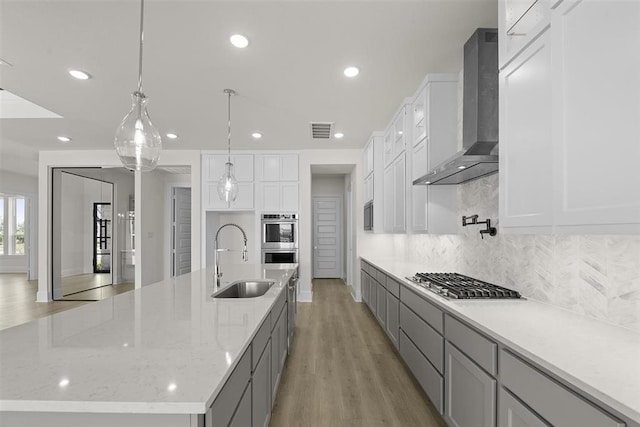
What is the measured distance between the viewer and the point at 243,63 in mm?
2809

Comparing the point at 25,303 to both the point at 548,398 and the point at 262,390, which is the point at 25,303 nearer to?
the point at 262,390

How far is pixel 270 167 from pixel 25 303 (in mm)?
5175

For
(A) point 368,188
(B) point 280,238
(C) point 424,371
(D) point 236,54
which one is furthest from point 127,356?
(B) point 280,238

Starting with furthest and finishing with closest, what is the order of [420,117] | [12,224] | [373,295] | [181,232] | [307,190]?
[12,224] → [181,232] → [307,190] → [373,295] → [420,117]

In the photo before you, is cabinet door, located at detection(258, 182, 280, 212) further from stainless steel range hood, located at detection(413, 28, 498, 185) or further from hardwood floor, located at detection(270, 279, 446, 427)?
stainless steel range hood, located at detection(413, 28, 498, 185)


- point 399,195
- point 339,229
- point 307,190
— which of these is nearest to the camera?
point 399,195

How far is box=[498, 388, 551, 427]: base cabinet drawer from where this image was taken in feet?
3.81

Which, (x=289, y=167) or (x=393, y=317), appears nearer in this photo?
(x=393, y=317)

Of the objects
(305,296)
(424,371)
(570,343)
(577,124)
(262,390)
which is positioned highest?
(577,124)

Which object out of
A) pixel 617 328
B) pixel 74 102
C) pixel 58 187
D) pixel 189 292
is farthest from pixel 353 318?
pixel 58 187

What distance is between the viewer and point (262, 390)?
1.68m

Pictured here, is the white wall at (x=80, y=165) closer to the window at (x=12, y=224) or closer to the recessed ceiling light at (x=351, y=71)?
the recessed ceiling light at (x=351, y=71)

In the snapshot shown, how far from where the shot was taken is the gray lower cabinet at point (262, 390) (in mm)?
1476

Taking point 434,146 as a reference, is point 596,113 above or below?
below
